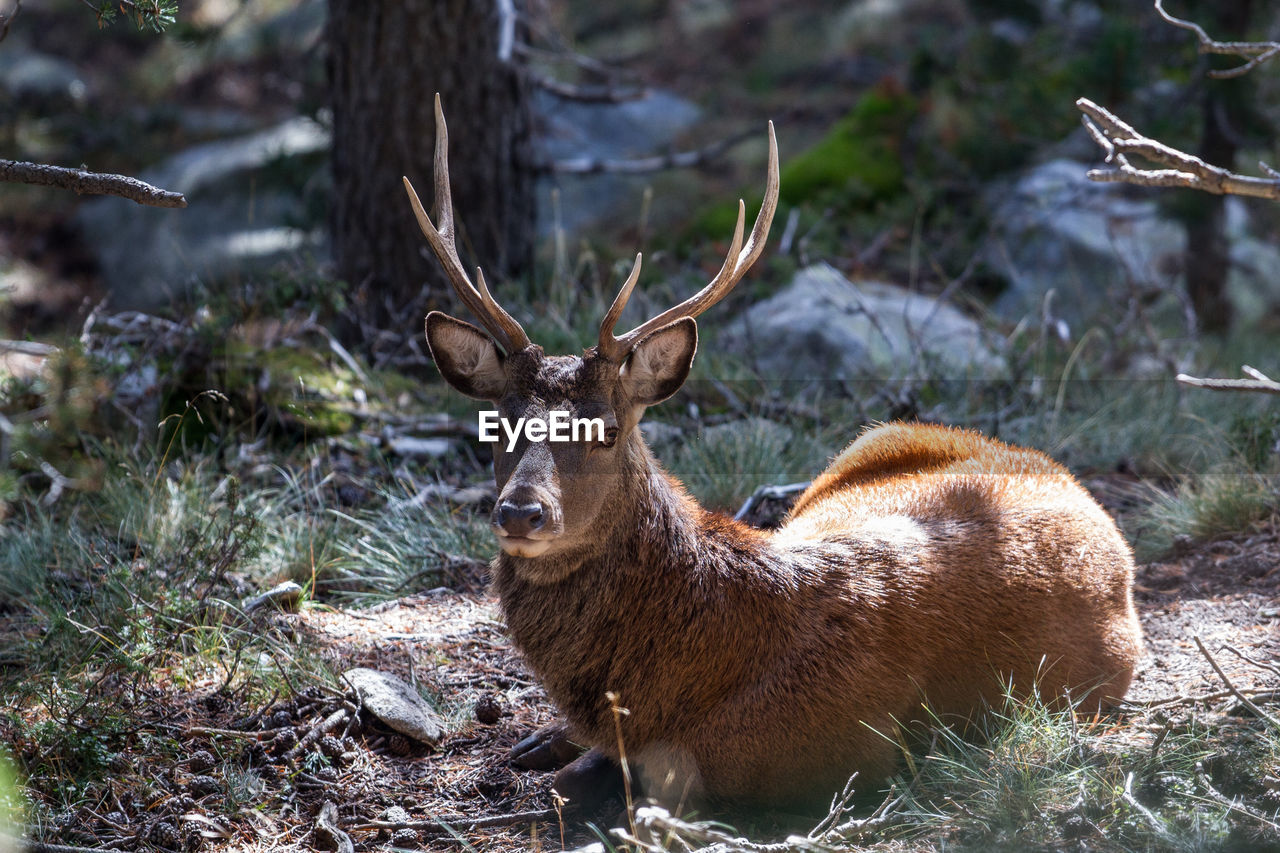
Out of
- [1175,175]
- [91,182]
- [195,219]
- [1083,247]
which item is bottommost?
[91,182]

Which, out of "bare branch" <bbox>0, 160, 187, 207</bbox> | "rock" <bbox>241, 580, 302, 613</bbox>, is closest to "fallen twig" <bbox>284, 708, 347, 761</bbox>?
"rock" <bbox>241, 580, 302, 613</bbox>

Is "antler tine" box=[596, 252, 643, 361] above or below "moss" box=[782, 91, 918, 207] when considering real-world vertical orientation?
below

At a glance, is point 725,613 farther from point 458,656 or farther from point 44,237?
point 44,237

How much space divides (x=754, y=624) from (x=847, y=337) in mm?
4344

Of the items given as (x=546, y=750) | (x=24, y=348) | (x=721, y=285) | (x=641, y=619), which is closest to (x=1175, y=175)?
(x=721, y=285)

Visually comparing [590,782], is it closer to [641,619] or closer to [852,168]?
[641,619]

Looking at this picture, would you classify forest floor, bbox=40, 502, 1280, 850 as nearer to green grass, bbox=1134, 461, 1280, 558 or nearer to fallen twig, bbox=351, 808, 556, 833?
fallen twig, bbox=351, 808, 556, 833

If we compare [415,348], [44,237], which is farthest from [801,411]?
[44,237]

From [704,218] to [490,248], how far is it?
4131 mm

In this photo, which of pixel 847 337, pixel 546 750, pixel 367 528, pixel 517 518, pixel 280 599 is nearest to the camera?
pixel 517 518

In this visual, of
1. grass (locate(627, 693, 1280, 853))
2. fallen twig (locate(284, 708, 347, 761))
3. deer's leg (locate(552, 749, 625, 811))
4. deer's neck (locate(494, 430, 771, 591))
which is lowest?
deer's leg (locate(552, 749, 625, 811))

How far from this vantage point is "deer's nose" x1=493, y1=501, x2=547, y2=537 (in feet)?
11.0

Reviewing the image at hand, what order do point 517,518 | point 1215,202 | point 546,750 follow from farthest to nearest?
point 1215,202, point 546,750, point 517,518

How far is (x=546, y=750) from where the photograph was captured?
4.02 meters
